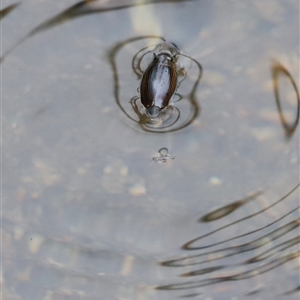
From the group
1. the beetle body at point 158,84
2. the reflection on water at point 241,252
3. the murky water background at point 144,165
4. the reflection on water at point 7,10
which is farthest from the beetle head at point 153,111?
the reflection on water at point 7,10

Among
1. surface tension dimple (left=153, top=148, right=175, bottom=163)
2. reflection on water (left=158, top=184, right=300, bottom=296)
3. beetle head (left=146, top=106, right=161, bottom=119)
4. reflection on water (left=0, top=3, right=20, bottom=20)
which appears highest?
reflection on water (left=0, top=3, right=20, bottom=20)

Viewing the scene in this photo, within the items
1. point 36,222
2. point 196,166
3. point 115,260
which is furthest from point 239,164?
point 36,222

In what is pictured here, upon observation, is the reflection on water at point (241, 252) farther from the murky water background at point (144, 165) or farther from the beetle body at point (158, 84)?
the beetle body at point (158, 84)

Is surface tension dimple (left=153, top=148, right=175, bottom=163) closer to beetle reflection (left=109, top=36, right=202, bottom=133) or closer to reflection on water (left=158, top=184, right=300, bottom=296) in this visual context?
beetle reflection (left=109, top=36, right=202, bottom=133)

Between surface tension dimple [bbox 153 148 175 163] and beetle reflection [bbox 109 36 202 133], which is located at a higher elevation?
beetle reflection [bbox 109 36 202 133]

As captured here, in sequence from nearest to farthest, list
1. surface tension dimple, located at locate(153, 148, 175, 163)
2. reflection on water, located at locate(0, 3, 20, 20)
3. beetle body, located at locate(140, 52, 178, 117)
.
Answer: beetle body, located at locate(140, 52, 178, 117)
surface tension dimple, located at locate(153, 148, 175, 163)
reflection on water, located at locate(0, 3, 20, 20)

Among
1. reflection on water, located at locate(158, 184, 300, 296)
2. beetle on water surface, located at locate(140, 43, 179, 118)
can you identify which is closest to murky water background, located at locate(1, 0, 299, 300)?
reflection on water, located at locate(158, 184, 300, 296)

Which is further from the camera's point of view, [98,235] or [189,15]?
[189,15]

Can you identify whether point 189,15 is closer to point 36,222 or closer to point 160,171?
point 160,171
